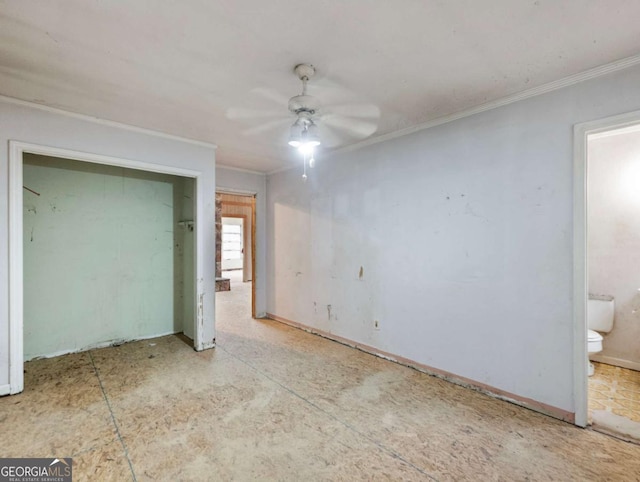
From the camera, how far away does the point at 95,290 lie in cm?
375

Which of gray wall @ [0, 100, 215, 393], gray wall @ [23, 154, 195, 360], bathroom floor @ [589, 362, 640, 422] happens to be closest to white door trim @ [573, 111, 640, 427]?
bathroom floor @ [589, 362, 640, 422]

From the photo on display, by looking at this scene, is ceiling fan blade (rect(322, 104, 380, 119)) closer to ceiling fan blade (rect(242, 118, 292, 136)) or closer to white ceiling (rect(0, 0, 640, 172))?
white ceiling (rect(0, 0, 640, 172))

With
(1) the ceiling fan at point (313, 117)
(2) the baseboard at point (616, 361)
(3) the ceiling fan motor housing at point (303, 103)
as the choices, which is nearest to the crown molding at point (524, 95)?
(1) the ceiling fan at point (313, 117)

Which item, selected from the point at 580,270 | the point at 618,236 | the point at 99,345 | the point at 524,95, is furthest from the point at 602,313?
the point at 99,345

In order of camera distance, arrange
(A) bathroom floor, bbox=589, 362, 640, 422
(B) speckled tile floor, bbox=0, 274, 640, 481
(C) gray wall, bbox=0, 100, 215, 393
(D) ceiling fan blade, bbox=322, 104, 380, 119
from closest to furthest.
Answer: (B) speckled tile floor, bbox=0, 274, 640, 481, (A) bathroom floor, bbox=589, 362, 640, 422, (C) gray wall, bbox=0, 100, 215, 393, (D) ceiling fan blade, bbox=322, 104, 380, 119

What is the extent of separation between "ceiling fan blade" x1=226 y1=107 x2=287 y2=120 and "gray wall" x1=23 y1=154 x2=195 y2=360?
153 cm

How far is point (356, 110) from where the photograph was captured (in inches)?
109

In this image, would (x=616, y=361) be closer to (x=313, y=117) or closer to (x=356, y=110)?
(x=356, y=110)

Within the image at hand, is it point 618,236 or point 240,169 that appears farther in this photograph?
point 240,169

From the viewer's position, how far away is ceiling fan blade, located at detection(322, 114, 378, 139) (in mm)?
2951

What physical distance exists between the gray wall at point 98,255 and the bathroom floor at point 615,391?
4338 mm

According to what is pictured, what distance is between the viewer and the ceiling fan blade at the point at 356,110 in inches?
106

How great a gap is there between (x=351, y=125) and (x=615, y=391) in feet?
11.0

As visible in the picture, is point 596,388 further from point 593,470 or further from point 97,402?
point 97,402
